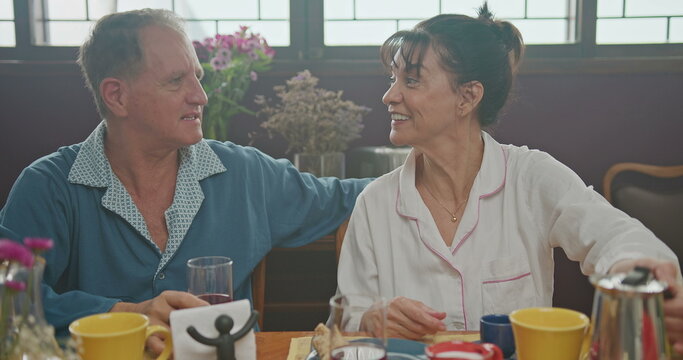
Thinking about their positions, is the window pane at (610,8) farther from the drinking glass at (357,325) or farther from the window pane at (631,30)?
the drinking glass at (357,325)

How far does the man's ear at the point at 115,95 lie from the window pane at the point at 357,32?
5.06 feet

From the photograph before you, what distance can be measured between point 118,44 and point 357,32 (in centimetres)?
162

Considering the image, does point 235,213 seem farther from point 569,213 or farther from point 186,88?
point 569,213

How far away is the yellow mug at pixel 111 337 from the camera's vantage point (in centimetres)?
96

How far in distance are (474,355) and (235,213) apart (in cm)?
95

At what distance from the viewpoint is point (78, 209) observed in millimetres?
1631

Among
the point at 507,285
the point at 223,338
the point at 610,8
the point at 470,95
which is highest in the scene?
the point at 610,8

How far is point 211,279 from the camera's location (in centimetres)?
116

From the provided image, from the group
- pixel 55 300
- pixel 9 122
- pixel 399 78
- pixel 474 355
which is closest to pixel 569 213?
pixel 399 78

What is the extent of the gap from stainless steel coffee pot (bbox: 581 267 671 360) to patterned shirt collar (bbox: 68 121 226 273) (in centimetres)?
105

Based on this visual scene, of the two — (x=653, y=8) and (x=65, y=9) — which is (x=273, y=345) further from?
(x=653, y=8)

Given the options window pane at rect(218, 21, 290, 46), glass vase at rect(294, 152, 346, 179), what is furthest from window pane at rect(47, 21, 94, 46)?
glass vase at rect(294, 152, 346, 179)

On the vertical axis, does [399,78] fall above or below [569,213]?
above

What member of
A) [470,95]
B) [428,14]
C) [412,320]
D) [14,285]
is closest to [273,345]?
[412,320]
